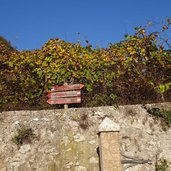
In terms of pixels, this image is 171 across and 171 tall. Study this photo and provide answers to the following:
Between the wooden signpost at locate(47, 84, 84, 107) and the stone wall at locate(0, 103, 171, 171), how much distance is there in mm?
346

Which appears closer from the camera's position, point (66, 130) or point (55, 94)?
point (66, 130)

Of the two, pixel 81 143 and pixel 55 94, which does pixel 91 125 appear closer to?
pixel 81 143

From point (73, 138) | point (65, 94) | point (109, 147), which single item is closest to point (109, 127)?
point (109, 147)

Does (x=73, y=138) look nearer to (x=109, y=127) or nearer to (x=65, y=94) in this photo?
(x=65, y=94)

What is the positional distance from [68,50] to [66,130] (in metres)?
2.64

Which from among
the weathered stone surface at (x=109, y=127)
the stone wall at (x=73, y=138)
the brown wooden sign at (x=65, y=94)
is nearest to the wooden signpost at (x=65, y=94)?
the brown wooden sign at (x=65, y=94)

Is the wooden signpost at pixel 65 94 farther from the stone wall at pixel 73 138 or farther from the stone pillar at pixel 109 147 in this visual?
the stone pillar at pixel 109 147

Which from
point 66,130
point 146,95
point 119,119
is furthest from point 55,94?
point 146,95

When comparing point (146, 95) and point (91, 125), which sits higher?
point (146, 95)

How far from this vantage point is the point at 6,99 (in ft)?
31.7

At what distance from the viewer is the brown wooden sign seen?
9.41 metres

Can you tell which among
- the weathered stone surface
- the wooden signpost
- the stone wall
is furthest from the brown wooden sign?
the weathered stone surface

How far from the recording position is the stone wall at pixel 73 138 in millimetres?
8367

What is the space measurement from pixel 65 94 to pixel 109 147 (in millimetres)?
2660
